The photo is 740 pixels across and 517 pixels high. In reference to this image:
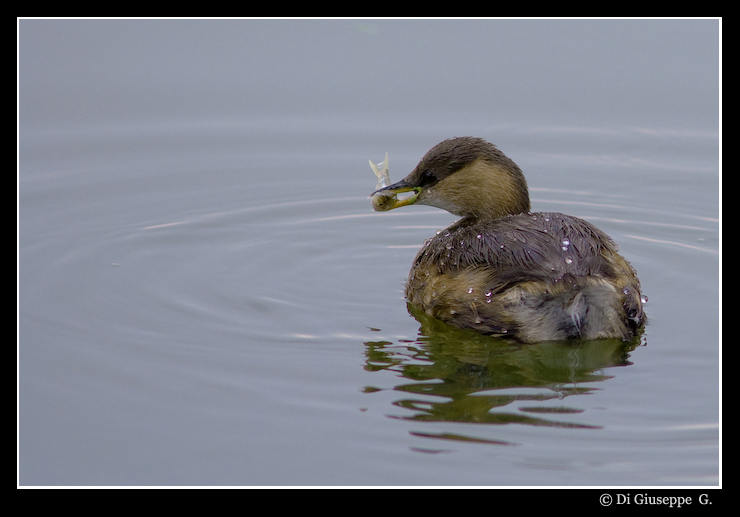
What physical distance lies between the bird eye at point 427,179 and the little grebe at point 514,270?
5cm

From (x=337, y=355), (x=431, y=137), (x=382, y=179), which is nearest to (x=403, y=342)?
(x=337, y=355)

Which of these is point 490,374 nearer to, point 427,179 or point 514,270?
point 514,270

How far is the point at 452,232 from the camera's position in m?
6.90

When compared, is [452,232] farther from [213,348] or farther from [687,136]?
[687,136]

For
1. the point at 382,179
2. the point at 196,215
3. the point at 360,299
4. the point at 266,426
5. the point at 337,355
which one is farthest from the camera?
the point at 196,215

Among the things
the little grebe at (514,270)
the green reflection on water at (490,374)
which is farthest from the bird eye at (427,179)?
the green reflection on water at (490,374)

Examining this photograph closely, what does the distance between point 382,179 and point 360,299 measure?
96 centimetres

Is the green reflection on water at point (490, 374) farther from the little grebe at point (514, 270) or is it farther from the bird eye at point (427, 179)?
the bird eye at point (427, 179)

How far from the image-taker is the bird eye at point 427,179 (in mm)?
6863

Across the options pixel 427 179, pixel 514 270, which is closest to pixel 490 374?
pixel 514 270

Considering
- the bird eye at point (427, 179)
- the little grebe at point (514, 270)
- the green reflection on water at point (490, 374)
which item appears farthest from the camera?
the bird eye at point (427, 179)

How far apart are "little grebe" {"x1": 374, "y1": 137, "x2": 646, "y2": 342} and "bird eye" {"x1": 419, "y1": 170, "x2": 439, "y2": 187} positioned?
0.05 metres

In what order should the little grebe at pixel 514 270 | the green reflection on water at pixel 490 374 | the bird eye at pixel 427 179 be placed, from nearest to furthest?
the green reflection on water at pixel 490 374, the little grebe at pixel 514 270, the bird eye at pixel 427 179

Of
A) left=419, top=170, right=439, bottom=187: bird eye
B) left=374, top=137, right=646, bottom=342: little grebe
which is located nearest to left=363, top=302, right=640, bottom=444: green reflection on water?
left=374, top=137, right=646, bottom=342: little grebe
